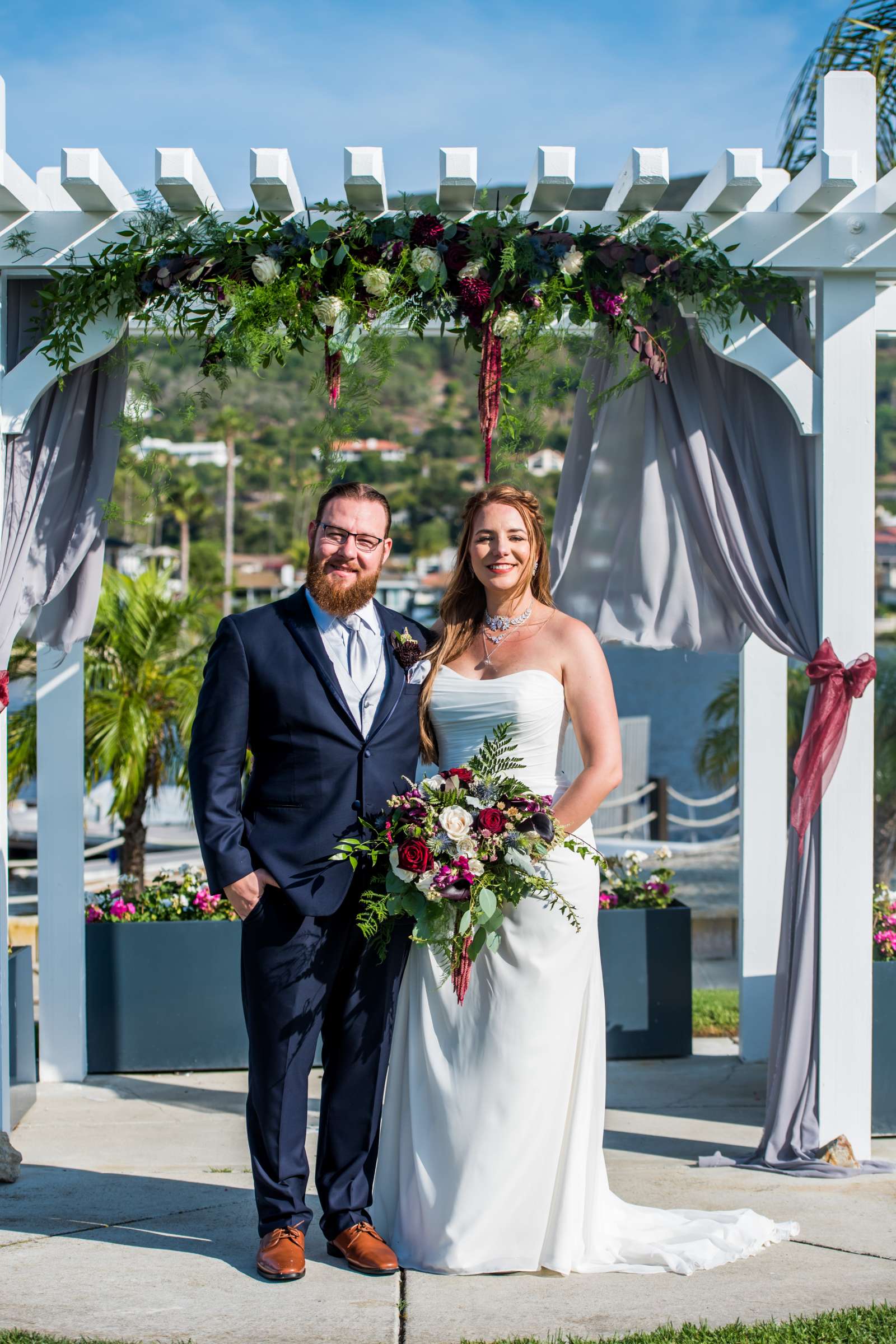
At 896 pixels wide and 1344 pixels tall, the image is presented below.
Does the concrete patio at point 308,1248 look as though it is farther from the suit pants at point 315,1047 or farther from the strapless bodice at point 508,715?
the strapless bodice at point 508,715

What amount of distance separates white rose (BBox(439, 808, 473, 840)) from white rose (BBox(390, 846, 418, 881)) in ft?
0.50

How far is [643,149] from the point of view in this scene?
4.55 metres

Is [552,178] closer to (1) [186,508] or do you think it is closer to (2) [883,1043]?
(2) [883,1043]

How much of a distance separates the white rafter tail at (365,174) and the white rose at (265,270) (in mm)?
373

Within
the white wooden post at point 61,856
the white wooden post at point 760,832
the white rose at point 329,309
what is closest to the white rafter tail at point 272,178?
the white rose at point 329,309

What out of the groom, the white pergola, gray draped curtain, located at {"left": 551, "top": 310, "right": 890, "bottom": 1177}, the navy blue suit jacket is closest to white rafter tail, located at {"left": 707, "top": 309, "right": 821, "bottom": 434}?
the white pergola

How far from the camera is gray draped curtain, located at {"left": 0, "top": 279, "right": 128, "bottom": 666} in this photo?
498cm

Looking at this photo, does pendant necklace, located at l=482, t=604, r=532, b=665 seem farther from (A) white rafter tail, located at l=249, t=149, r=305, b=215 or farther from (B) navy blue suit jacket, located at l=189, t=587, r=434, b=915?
(A) white rafter tail, located at l=249, t=149, r=305, b=215

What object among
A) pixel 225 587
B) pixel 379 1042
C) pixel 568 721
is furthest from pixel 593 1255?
pixel 225 587

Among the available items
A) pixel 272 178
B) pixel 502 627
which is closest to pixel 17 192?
pixel 272 178

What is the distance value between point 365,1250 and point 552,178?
3536 mm

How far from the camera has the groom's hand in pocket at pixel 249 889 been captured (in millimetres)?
3705

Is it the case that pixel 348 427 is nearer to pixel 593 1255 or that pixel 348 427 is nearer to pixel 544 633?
pixel 544 633

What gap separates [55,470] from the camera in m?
5.02
